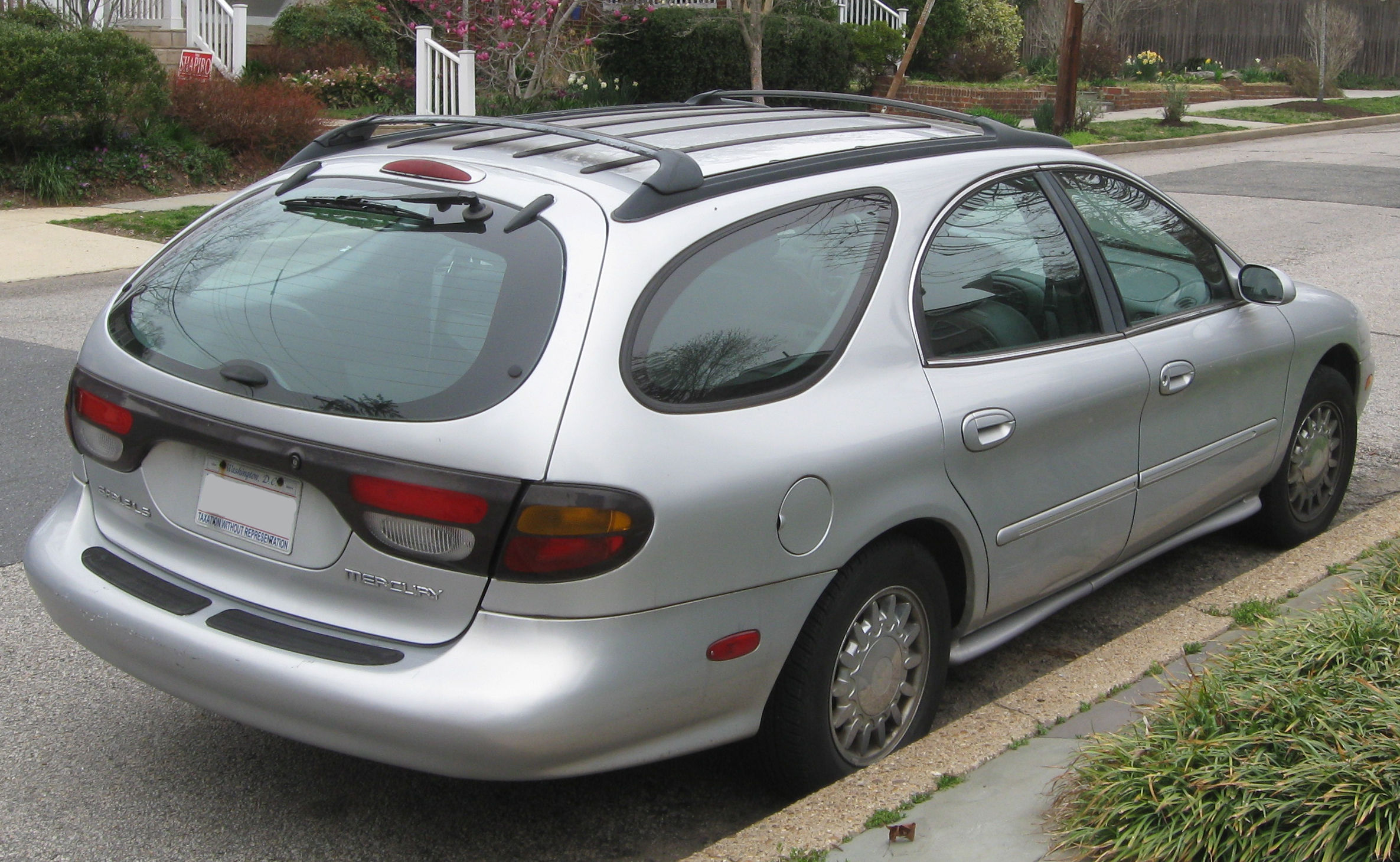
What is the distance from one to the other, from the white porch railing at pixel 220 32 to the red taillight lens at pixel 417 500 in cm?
1774

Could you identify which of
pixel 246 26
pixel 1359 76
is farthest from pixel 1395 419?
pixel 1359 76

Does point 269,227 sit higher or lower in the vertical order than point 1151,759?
higher

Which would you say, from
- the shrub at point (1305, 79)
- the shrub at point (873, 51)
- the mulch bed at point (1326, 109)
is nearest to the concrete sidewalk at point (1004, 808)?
the shrub at point (873, 51)

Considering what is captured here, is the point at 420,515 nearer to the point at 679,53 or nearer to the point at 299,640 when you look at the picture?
the point at 299,640

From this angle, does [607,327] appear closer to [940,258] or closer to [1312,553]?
[940,258]

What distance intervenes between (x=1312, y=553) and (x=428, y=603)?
10.9 feet

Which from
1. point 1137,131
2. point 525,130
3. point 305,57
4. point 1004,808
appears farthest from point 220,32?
point 1004,808

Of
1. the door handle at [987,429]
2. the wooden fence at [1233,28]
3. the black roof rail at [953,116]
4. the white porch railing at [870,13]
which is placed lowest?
the door handle at [987,429]

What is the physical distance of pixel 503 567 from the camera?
2.72m

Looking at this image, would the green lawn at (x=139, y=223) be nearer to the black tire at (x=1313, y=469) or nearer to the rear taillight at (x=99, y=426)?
the rear taillight at (x=99, y=426)

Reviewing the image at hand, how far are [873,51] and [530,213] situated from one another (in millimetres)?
22532

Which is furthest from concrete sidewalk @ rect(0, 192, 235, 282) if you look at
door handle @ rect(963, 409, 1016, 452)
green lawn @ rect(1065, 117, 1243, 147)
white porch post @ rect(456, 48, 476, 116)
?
green lawn @ rect(1065, 117, 1243, 147)

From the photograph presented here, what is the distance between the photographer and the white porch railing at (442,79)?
16281mm

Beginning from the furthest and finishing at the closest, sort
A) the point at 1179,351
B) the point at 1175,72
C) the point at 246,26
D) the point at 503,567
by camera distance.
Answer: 1. the point at 1175,72
2. the point at 246,26
3. the point at 1179,351
4. the point at 503,567
